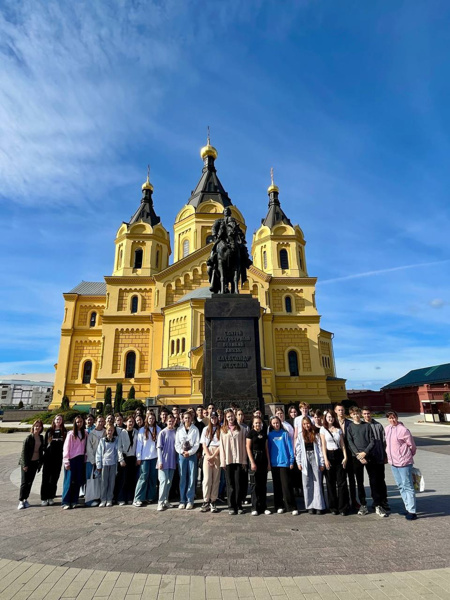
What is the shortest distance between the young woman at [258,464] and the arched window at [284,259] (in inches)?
1223

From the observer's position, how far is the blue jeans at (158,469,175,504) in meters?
6.14

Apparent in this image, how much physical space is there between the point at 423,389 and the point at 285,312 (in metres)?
16.1

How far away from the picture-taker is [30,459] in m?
6.55

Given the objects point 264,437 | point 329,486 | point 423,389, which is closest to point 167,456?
point 264,437

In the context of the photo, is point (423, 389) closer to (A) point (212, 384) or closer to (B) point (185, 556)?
(A) point (212, 384)

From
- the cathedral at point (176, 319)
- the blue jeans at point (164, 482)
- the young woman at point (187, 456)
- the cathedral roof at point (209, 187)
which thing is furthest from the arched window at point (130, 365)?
the young woman at point (187, 456)

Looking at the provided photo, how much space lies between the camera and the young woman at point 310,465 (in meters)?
5.63

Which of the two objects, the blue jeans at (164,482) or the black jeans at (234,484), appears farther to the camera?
the blue jeans at (164,482)

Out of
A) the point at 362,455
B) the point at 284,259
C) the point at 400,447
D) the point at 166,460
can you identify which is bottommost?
the point at 166,460

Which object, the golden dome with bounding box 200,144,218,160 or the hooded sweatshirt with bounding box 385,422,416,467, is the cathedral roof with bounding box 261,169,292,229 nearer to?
the golden dome with bounding box 200,144,218,160

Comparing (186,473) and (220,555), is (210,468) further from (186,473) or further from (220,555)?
(220,555)

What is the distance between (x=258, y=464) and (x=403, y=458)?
2247mm

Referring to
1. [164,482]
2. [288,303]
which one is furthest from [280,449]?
[288,303]

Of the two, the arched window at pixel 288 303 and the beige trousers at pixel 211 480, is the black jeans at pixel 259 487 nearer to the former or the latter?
the beige trousers at pixel 211 480
